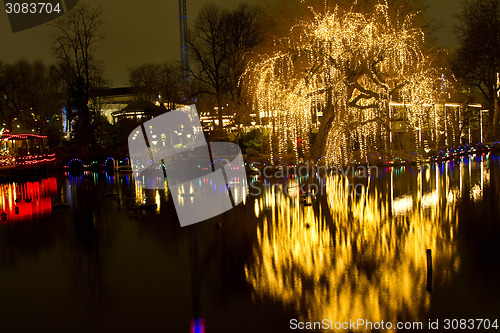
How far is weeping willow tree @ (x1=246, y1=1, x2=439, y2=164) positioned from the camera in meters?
24.2

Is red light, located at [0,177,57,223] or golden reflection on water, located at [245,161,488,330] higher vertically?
golden reflection on water, located at [245,161,488,330]

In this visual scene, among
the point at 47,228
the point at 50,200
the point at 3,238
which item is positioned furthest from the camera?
the point at 50,200

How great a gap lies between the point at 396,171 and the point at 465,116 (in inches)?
858

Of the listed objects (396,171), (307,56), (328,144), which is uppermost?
(307,56)

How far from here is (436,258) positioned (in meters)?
9.40

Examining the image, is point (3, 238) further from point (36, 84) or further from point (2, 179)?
point (36, 84)

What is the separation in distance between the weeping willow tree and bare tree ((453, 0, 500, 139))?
24.8m

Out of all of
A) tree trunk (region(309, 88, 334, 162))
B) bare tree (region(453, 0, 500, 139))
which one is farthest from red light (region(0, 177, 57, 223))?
bare tree (region(453, 0, 500, 139))

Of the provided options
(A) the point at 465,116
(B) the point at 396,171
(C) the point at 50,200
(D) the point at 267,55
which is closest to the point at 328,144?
(B) the point at 396,171
